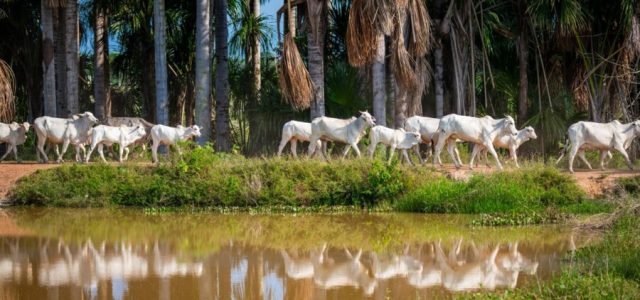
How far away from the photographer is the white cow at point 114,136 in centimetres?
2366

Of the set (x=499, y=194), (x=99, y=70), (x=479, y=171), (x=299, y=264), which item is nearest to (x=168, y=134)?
(x=99, y=70)

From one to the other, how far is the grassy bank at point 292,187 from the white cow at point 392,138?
174 cm

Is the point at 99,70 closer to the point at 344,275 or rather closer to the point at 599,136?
the point at 599,136

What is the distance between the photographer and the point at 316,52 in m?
25.2

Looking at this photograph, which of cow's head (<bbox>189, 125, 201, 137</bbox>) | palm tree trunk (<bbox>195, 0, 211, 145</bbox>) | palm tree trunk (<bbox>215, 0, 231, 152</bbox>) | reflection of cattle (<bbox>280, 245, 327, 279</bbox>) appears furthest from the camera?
palm tree trunk (<bbox>215, 0, 231, 152</bbox>)

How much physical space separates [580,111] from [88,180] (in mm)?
15806

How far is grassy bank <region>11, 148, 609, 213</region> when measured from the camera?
19.4m

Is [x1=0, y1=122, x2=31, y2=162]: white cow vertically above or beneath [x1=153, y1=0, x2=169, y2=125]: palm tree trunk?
beneath

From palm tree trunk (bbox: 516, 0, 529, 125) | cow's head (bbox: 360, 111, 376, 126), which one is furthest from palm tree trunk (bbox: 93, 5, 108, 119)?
palm tree trunk (bbox: 516, 0, 529, 125)

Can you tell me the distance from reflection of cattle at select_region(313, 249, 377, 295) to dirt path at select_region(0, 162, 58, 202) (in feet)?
35.2

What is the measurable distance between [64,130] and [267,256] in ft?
38.7

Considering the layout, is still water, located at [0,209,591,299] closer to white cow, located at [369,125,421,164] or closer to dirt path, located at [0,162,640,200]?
dirt path, located at [0,162,640,200]

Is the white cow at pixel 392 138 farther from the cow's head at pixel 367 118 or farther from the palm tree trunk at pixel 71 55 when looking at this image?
the palm tree trunk at pixel 71 55

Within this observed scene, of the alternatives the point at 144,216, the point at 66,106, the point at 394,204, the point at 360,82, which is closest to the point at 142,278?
the point at 144,216
